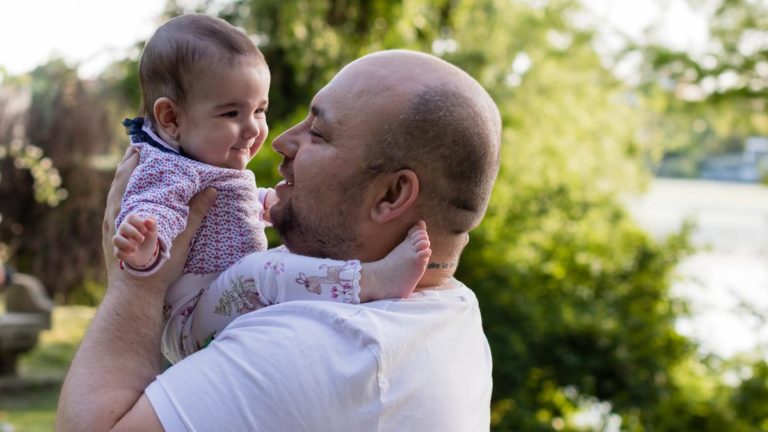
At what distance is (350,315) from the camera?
1.68m

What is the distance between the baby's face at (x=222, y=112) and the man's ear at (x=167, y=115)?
14mm

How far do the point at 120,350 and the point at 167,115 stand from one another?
1.72 feet

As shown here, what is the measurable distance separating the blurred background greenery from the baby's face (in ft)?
12.7

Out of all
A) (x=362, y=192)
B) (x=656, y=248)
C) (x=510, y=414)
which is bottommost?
(x=510, y=414)

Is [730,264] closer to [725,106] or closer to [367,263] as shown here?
[725,106]

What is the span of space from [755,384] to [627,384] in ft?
2.68

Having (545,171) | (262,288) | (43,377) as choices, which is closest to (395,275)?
(262,288)

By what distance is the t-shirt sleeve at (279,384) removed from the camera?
1579 millimetres

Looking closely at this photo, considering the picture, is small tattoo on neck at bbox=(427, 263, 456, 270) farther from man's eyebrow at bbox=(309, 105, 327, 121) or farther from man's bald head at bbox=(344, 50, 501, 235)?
man's eyebrow at bbox=(309, 105, 327, 121)

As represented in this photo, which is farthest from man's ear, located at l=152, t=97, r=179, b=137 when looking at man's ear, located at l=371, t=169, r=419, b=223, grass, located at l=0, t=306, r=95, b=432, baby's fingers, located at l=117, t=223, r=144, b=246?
grass, located at l=0, t=306, r=95, b=432

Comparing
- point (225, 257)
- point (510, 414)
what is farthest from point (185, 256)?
point (510, 414)

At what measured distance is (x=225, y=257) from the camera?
1977 millimetres

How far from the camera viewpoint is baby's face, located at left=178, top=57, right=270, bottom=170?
1.95m

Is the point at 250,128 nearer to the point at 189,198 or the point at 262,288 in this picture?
the point at 189,198
